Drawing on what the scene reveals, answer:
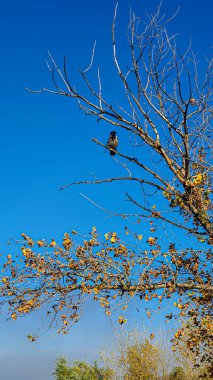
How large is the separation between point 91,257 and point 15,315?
2.82m

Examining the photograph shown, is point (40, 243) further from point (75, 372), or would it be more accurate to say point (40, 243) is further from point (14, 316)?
point (75, 372)

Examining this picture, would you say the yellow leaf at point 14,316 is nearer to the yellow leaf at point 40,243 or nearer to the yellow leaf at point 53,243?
the yellow leaf at point 40,243

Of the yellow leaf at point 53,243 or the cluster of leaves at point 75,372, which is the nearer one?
→ the yellow leaf at point 53,243

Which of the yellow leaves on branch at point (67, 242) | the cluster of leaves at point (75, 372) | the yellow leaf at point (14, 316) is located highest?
the cluster of leaves at point (75, 372)

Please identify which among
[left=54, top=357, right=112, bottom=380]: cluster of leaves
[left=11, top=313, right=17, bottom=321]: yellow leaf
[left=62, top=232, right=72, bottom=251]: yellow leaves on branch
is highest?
[left=54, top=357, right=112, bottom=380]: cluster of leaves

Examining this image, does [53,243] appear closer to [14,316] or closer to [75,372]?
[14,316]

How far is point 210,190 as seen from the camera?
38.2 ft

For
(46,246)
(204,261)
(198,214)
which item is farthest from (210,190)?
(46,246)

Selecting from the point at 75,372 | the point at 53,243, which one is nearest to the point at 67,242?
the point at 53,243

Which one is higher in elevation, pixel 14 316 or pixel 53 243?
pixel 53 243

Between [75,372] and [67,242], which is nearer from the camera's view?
[67,242]

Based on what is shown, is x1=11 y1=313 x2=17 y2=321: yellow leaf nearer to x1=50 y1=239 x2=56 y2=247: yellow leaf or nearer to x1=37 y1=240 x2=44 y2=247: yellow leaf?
x1=37 y1=240 x2=44 y2=247: yellow leaf

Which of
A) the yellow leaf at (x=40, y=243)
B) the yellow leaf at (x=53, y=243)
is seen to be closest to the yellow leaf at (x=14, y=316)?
the yellow leaf at (x=40, y=243)

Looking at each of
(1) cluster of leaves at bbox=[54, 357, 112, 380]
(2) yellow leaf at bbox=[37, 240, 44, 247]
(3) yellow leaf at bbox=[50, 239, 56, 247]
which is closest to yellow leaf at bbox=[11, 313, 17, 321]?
(2) yellow leaf at bbox=[37, 240, 44, 247]
